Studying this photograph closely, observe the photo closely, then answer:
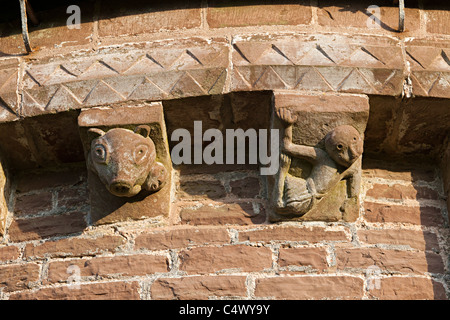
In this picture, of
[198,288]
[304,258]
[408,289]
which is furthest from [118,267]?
[408,289]

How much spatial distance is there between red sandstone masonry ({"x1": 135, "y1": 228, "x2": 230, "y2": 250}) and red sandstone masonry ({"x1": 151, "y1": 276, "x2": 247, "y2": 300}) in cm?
18

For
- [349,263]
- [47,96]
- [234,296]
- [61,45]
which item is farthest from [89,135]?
[349,263]

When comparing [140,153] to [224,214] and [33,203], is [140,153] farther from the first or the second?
[33,203]

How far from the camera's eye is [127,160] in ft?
11.6

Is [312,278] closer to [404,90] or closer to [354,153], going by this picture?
[354,153]

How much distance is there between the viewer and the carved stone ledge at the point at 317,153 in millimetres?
3596

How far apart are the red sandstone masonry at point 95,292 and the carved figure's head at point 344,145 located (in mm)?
1040

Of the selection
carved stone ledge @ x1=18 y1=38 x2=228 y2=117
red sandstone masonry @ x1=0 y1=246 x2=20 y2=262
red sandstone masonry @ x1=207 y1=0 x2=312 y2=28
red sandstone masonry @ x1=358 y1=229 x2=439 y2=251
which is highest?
red sandstone masonry @ x1=207 y1=0 x2=312 y2=28

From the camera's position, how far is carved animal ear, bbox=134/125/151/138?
12.0 ft

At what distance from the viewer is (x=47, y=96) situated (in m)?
3.82

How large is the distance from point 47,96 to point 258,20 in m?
1.09

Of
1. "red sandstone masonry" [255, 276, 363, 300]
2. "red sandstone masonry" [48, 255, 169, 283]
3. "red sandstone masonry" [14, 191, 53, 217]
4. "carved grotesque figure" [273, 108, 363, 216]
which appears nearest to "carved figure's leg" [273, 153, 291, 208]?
"carved grotesque figure" [273, 108, 363, 216]

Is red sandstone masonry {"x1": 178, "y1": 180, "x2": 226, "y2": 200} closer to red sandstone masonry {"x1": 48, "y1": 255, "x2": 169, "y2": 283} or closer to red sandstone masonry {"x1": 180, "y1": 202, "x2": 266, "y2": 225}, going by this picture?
red sandstone masonry {"x1": 180, "y1": 202, "x2": 266, "y2": 225}

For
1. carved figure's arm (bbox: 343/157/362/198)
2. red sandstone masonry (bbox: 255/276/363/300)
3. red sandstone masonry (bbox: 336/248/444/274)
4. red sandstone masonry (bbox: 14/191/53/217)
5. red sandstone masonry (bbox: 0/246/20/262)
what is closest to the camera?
red sandstone masonry (bbox: 255/276/363/300)
